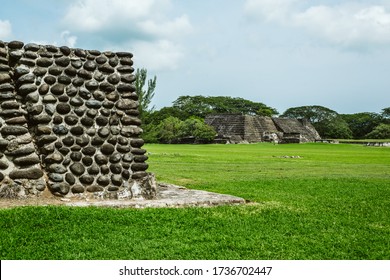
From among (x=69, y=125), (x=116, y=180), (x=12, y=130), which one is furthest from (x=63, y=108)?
(x=116, y=180)

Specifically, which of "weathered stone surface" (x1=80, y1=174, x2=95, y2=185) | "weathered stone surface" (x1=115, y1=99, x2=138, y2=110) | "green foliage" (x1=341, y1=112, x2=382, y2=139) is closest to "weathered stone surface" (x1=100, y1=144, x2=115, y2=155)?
"weathered stone surface" (x1=80, y1=174, x2=95, y2=185)

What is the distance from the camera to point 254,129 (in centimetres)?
7500

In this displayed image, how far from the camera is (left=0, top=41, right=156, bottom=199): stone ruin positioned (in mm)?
8773

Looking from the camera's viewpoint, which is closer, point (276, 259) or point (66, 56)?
point (276, 259)

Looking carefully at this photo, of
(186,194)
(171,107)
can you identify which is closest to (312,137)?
(171,107)

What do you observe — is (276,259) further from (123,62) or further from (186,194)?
(123,62)

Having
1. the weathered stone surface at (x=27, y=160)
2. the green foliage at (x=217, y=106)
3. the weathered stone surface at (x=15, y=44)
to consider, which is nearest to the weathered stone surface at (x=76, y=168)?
the weathered stone surface at (x=27, y=160)

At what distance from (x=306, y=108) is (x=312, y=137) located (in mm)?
27145

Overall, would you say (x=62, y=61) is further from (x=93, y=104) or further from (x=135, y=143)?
(x=135, y=143)

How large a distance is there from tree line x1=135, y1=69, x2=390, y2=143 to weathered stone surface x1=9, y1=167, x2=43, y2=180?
57277 millimetres

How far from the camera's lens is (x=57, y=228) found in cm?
678

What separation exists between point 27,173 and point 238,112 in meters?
97.1
